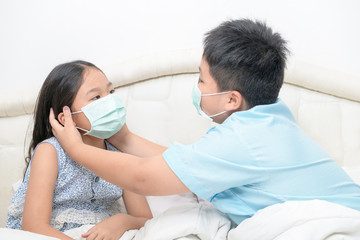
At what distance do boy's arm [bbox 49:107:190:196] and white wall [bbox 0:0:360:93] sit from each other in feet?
2.19

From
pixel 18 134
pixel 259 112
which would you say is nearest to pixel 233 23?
pixel 259 112

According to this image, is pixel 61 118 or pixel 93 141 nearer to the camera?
pixel 61 118

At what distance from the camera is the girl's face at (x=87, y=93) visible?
1.28 metres

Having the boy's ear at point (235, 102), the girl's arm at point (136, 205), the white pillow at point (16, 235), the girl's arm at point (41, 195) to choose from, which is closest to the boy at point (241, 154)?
the boy's ear at point (235, 102)

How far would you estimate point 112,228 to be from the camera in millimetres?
1214

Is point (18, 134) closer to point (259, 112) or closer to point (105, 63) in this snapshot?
point (105, 63)

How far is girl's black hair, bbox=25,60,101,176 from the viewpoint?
4.22 feet

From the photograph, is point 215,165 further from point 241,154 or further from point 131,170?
point 131,170

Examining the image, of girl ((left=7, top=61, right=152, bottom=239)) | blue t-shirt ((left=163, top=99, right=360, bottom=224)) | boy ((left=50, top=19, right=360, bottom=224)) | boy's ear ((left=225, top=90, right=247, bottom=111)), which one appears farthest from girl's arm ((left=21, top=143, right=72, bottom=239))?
boy's ear ((left=225, top=90, right=247, bottom=111))

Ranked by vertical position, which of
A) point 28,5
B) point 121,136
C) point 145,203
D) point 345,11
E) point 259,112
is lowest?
point 145,203

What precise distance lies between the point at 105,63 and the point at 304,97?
0.84 m

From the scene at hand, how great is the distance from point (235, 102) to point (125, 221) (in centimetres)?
50

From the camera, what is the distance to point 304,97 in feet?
5.19

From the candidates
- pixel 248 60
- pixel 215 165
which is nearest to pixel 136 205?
pixel 215 165
